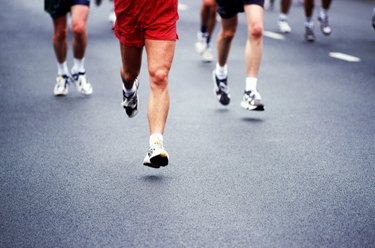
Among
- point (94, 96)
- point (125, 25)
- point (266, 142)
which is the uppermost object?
point (125, 25)

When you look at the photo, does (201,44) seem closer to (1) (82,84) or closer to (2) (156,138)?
(1) (82,84)

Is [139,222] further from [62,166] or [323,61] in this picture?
[323,61]

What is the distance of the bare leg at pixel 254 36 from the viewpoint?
6152 millimetres

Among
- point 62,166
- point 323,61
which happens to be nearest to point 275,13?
point 323,61

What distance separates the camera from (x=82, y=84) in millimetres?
7539

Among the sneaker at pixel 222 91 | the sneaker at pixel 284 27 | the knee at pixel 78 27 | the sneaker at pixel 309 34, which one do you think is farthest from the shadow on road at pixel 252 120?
the sneaker at pixel 284 27

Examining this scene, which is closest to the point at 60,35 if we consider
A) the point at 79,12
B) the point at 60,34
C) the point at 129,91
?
the point at 60,34

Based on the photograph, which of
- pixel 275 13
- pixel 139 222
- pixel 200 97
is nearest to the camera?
pixel 139 222

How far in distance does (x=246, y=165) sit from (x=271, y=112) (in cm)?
187

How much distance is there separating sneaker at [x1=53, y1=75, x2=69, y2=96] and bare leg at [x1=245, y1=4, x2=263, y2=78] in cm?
222

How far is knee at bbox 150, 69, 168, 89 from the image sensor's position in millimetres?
4680

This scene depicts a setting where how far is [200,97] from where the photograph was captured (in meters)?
7.48

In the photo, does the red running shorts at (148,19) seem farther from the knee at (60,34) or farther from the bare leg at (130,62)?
the knee at (60,34)

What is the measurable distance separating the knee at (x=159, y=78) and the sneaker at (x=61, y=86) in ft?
9.92
